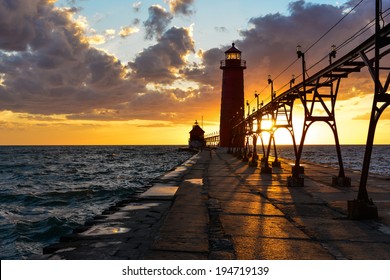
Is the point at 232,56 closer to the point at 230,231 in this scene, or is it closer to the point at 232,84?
the point at 232,84

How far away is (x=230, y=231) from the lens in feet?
23.9

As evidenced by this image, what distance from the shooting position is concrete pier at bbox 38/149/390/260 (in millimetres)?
5859

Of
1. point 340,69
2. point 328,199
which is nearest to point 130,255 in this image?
point 328,199

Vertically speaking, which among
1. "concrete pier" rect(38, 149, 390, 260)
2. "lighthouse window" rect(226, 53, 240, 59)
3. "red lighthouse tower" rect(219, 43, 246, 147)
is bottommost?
"concrete pier" rect(38, 149, 390, 260)

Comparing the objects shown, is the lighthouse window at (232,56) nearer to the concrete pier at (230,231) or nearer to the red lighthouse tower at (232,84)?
the red lighthouse tower at (232,84)

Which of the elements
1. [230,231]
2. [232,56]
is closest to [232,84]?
[232,56]

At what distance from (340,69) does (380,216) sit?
6.15m

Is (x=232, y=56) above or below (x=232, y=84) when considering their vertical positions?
above

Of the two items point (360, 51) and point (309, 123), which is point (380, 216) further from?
point (309, 123)

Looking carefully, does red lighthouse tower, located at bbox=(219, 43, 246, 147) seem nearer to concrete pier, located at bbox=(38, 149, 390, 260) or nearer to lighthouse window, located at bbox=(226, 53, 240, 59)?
lighthouse window, located at bbox=(226, 53, 240, 59)

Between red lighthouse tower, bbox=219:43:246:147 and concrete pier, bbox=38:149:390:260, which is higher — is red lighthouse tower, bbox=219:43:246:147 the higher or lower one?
the higher one

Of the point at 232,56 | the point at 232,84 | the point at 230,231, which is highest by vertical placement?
the point at 232,56

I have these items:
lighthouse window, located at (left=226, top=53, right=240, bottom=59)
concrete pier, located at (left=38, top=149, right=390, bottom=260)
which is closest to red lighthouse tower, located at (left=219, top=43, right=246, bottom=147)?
lighthouse window, located at (left=226, top=53, right=240, bottom=59)

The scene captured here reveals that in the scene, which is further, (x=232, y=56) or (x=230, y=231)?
(x=232, y=56)
